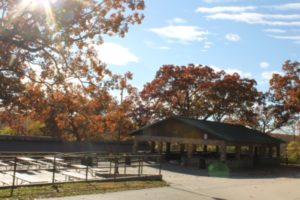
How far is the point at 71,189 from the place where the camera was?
1379 centimetres

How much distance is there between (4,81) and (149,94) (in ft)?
108

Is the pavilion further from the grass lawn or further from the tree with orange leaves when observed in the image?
the grass lawn

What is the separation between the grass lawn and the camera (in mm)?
12359

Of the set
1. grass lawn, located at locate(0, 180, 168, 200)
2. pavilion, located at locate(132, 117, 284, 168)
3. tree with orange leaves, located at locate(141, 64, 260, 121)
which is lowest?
grass lawn, located at locate(0, 180, 168, 200)

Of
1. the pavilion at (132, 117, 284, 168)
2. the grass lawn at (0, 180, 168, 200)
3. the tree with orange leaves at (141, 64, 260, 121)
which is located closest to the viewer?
the grass lawn at (0, 180, 168, 200)

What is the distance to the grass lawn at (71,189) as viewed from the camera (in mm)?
12359

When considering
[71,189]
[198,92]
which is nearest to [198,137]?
[198,92]

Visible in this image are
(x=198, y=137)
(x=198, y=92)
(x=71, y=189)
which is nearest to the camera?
(x=71, y=189)

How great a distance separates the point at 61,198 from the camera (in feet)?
39.8

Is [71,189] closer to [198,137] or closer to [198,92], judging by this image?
[198,137]

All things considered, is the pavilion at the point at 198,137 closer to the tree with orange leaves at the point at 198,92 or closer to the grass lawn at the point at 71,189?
the tree with orange leaves at the point at 198,92

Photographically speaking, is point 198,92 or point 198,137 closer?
point 198,137

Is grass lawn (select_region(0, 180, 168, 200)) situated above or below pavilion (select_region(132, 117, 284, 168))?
below

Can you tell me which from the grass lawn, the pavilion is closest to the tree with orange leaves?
the pavilion
